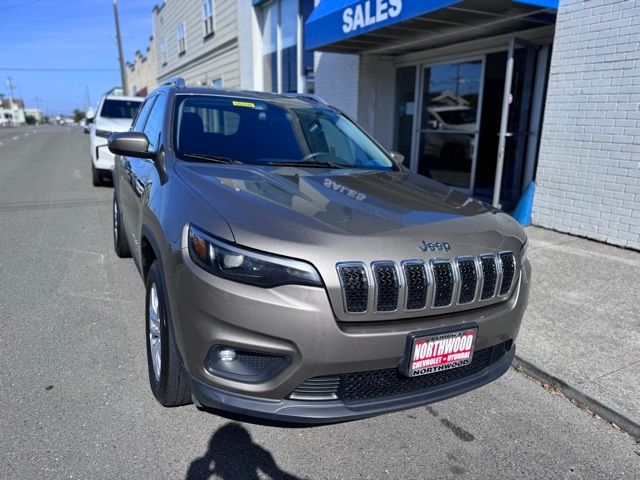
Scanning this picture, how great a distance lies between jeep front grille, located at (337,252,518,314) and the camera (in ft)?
6.66

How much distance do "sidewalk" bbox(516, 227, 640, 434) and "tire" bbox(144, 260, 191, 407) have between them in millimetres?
2270

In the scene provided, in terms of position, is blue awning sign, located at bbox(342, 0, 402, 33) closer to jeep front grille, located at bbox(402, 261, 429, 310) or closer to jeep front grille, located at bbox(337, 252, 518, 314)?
jeep front grille, located at bbox(337, 252, 518, 314)

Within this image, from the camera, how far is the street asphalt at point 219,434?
2312 mm

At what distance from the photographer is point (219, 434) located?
2533mm

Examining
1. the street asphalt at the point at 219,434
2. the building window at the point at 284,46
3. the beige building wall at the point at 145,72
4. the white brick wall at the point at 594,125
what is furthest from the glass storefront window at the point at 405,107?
the beige building wall at the point at 145,72

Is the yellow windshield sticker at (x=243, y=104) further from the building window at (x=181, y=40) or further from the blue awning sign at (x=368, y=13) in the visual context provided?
the building window at (x=181, y=40)

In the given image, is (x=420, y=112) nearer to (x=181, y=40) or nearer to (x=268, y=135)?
(x=268, y=135)

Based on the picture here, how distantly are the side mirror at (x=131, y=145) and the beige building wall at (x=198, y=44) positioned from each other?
1158 centimetres

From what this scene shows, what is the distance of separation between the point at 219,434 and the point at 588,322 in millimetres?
2958

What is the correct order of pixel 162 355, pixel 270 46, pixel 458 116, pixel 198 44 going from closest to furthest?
1. pixel 162 355
2. pixel 458 116
3. pixel 270 46
4. pixel 198 44

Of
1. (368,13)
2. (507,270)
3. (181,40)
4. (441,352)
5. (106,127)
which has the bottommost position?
(441,352)

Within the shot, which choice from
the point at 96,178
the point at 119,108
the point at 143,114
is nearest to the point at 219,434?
the point at 143,114

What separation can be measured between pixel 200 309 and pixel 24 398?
1.50m

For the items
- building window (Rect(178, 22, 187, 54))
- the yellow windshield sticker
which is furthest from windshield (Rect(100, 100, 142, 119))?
building window (Rect(178, 22, 187, 54))
